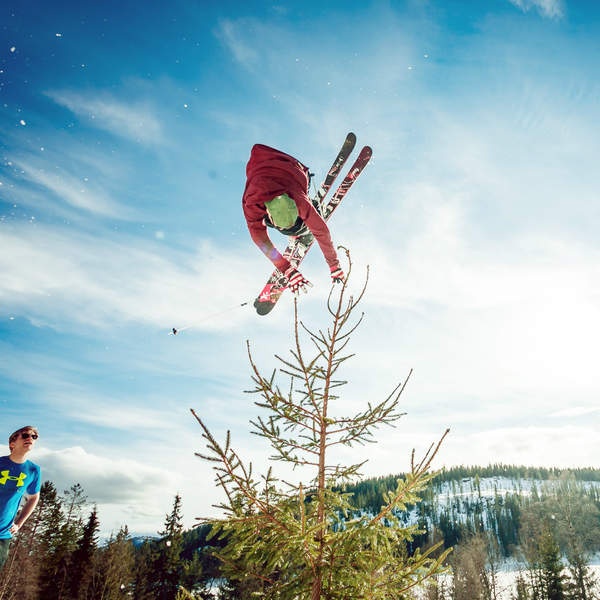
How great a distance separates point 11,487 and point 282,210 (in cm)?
391

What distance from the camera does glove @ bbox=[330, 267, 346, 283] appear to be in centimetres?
476

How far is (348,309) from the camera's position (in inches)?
166

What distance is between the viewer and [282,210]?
4.48 meters

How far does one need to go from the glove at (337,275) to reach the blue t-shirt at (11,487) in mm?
3841

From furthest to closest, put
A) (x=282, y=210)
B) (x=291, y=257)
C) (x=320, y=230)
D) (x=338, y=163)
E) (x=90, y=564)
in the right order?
1. (x=90, y=564)
2. (x=338, y=163)
3. (x=291, y=257)
4. (x=320, y=230)
5. (x=282, y=210)

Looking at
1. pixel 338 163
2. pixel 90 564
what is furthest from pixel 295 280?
pixel 90 564

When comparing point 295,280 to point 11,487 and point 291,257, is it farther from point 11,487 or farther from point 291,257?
point 11,487

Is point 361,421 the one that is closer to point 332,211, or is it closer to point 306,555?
point 306,555

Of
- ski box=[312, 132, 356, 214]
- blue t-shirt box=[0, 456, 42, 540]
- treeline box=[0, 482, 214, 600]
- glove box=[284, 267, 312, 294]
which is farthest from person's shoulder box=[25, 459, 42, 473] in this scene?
treeline box=[0, 482, 214, 600]

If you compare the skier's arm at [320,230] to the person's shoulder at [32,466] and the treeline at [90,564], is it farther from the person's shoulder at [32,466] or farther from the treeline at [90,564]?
the treeline at [90,564]

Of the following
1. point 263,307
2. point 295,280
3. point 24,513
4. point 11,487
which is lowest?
point 24,513

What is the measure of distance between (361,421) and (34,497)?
3.47 metres

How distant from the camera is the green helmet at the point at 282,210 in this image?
441cm

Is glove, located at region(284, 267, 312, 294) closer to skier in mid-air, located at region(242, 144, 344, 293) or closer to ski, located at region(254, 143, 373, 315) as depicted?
skier in mid-air, located at region(242, 144, 344, 293)
